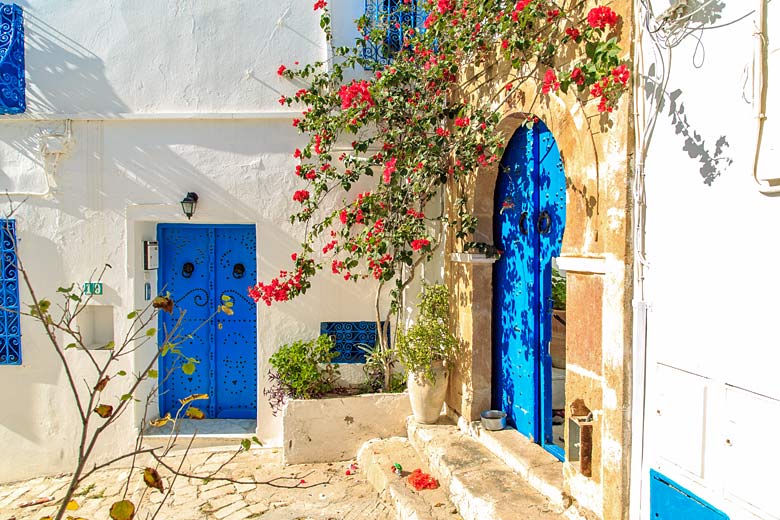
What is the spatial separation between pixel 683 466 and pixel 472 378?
251 centimetres

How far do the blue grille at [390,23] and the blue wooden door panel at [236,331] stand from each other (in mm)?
2255

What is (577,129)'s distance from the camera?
3523 mm

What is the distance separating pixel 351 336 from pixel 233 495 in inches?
74.4

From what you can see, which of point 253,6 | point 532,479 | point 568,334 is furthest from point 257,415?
point 253,6

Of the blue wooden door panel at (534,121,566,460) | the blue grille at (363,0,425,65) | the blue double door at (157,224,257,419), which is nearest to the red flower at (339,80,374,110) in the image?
the blue grille at (363,0,425,65)

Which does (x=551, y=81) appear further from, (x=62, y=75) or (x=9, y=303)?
(x=9, y=303)

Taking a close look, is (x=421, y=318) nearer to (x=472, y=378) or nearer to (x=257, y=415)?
(x=472, y=378)

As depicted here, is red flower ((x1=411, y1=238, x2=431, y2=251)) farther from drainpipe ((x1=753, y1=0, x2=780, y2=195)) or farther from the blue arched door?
drainpipe ((x1=753, y1=0, x2=780, y2=195))

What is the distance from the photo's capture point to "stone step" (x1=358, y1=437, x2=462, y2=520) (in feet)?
13.7

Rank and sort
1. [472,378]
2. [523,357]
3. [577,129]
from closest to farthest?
[577,129] < [523,357] < [472,378]

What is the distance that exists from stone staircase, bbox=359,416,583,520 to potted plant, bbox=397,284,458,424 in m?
0.19

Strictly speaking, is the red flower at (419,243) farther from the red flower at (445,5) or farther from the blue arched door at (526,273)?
the red flower at (445,5)

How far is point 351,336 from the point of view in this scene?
6277mm

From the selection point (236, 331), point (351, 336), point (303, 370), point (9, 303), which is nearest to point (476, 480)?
point (303, 370)
